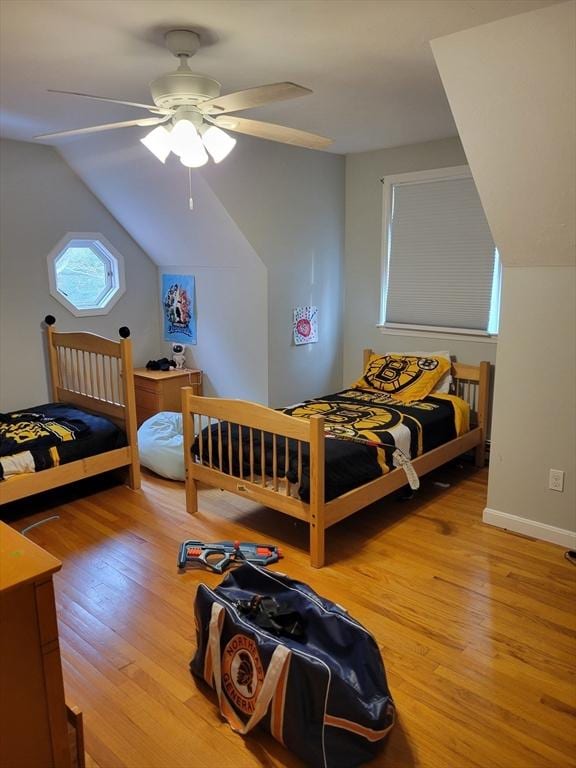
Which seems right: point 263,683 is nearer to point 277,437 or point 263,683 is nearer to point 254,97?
point 277,437

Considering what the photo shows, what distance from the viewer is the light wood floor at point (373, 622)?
1.83 meters

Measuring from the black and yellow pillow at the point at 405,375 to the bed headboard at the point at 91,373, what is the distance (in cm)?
174

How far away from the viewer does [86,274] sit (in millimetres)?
4723

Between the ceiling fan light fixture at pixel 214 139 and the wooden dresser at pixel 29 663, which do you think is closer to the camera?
the wooden dresser at pixel 29 663

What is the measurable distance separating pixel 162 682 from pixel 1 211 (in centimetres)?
337

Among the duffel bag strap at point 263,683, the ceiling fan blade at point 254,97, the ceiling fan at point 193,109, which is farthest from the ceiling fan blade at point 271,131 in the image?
the duffel bag strap at point 263,683

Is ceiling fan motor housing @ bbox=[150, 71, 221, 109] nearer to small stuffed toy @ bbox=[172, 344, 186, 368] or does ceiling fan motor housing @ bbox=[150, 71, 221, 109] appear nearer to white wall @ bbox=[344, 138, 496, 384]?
white wall @ bbox=[344, 138, 496, 384]

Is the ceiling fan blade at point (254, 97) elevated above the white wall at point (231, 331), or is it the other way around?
the ceiling fan blade at point (254, 97)

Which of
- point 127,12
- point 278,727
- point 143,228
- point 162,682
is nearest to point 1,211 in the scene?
point 143,228

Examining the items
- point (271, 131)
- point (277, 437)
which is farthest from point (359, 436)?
point (271, 131)

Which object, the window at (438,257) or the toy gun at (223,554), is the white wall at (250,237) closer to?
the window at (438,257)

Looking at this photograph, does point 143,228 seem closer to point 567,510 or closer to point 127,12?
point 127,12

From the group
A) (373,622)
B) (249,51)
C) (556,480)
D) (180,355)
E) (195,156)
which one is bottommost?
(373,622)

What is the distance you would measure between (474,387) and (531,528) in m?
1.35
